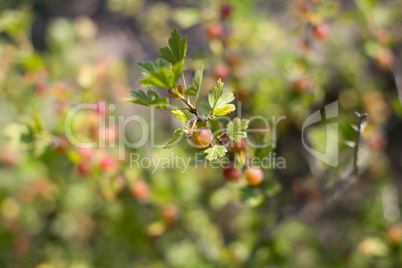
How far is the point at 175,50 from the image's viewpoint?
2.59 ft

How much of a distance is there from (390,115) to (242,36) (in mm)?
1068

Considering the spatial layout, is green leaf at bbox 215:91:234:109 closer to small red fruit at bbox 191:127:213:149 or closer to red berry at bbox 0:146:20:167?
small red fruit at bbox 191:127:213:149

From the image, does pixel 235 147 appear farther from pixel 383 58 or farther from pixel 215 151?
pixel 383 58

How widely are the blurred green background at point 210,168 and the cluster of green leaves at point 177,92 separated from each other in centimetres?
28

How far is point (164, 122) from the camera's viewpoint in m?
2.72

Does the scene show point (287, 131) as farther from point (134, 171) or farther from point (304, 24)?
point (134, 171)

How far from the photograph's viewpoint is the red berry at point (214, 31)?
150cm

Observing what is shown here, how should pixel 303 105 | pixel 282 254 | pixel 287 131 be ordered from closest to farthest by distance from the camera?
pixel 303 105
pixel 282 254
pixel 287 131

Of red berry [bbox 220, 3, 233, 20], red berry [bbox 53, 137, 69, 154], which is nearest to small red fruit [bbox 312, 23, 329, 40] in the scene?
red berry [bbox 220, 3, 233, 20]

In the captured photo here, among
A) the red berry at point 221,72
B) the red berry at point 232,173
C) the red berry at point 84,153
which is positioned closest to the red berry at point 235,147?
the red berry at point 232,173

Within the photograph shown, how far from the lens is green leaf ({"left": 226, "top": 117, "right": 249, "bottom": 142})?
0.87 m

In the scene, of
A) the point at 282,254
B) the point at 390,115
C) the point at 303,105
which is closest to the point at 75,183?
the point at 282,254

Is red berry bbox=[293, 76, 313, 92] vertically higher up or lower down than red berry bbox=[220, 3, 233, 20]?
lower down

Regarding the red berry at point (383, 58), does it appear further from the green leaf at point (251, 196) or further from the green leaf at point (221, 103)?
the green leaf at point (221, 103)
